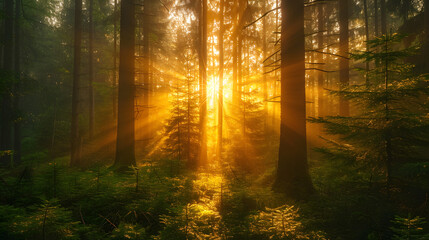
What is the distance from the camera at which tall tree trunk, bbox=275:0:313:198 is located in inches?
237

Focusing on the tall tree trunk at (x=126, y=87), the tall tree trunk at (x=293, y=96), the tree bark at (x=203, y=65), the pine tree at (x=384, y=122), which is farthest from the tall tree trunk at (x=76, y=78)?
the pine tree at (x=384, y=122)

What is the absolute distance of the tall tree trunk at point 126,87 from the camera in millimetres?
8992

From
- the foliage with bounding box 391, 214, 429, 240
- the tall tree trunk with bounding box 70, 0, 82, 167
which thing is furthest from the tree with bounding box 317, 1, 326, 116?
the tall tree trunk with bounding box 70, 0, 82, 167

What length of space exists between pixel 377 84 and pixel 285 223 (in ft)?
14.5

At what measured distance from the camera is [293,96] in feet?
20.1

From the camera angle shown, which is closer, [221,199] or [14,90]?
[221,199]

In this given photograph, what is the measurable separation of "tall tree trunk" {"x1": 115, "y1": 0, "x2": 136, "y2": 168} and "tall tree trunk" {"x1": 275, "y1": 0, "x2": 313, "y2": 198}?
6.64 metres

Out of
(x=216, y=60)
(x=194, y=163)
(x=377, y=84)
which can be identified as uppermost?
(x=216, y=60)

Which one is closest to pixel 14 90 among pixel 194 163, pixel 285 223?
pixel 194 163

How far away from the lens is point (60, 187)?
193 inches

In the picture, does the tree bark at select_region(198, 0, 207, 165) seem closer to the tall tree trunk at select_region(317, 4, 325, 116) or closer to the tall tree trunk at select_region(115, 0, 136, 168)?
the tall tree trunk at select_region(115, 0, 136, 168)

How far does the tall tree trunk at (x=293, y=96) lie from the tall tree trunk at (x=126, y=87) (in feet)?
21.8

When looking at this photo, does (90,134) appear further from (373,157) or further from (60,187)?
(373,157)

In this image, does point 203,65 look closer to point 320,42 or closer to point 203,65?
point 203,65
